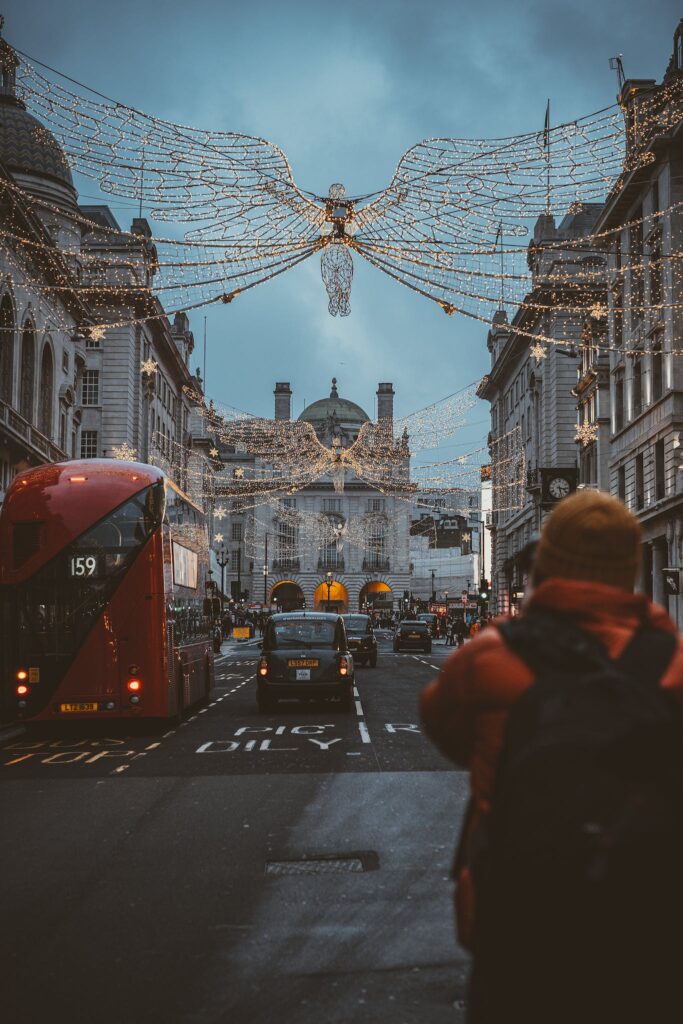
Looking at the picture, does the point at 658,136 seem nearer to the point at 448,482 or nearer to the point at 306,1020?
the point at 448,482

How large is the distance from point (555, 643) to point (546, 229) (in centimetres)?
6163

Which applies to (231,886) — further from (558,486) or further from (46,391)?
(558,486)

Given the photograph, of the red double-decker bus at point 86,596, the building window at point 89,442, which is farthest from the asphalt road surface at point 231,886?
the building window at point 89,442

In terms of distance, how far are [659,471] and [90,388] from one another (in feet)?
99.9

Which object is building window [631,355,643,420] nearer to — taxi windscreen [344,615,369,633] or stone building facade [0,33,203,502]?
taxi windscreen [344,615,369,633]

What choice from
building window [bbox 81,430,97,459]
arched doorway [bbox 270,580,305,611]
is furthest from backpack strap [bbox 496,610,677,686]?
arched doorway [bbox 270,580,305,611]

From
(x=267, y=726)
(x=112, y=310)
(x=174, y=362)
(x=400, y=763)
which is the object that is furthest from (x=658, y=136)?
(x=174, y=362)

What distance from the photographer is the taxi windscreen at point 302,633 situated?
878 inches

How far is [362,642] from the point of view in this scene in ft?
141

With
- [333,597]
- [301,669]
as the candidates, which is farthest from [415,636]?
[333,597]

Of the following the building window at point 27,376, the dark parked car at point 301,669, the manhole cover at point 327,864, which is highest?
the building window at point 27,376

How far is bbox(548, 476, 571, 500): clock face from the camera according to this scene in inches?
2216

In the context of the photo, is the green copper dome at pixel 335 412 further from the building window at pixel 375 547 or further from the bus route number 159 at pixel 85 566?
the bus route number 159 at pixel 85 566

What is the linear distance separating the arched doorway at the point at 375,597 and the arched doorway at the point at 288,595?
608 centimetres
